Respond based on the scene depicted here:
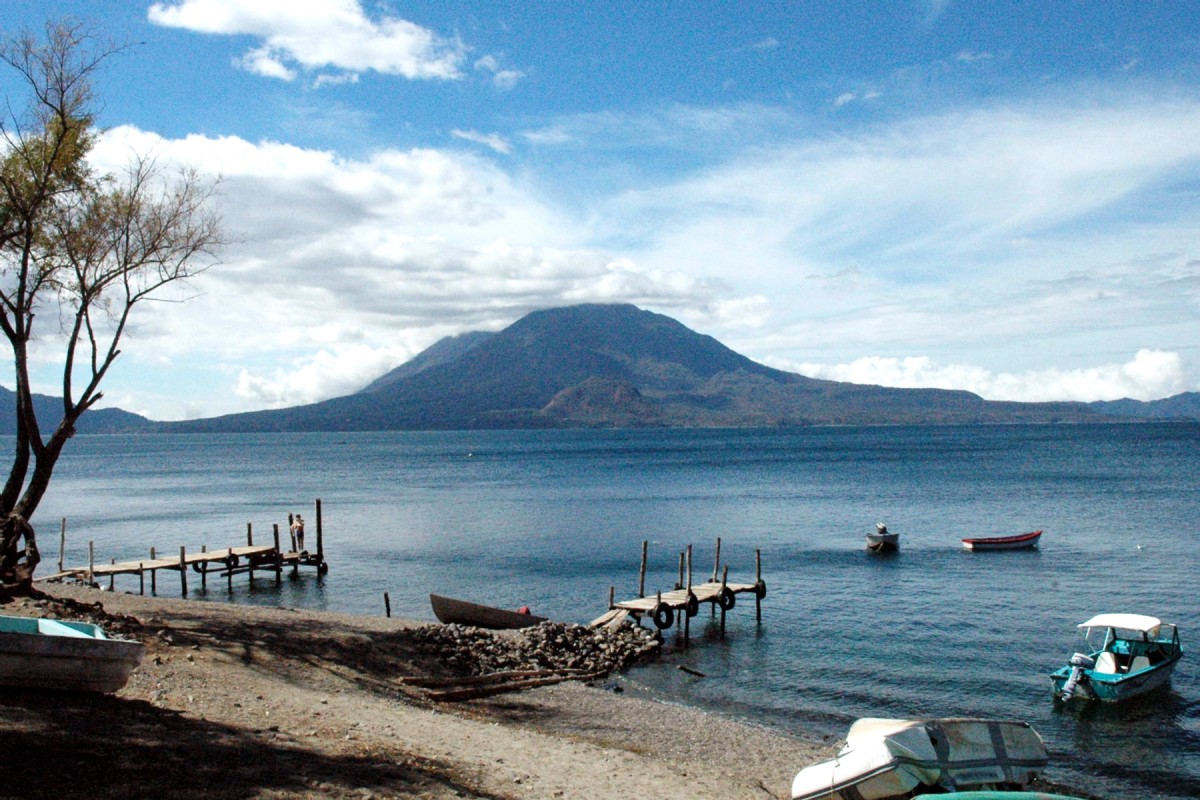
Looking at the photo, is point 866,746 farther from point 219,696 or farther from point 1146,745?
point 219,696

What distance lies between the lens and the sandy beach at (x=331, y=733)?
37.0 ft

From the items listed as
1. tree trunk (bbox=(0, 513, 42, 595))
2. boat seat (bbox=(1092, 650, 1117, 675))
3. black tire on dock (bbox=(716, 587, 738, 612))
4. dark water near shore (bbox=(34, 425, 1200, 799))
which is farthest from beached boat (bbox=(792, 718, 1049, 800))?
black tire on dock (bbox=(716, 587, 738, 612))

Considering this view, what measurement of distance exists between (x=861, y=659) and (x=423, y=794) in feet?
68.6

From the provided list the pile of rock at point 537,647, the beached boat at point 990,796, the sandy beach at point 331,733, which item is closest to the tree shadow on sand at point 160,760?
the sandy beach at point 331,733

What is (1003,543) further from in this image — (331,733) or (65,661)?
(65,661)

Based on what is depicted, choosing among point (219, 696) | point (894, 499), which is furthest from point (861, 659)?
point (894, 499)

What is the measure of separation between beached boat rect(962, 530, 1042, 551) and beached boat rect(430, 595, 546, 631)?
106 feet

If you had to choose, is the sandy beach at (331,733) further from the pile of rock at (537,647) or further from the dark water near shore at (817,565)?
the dark water near shore at (817,565)

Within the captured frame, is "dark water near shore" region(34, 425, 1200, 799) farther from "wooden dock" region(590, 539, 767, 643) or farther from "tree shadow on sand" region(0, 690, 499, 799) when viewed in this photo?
"tree shadow on sand" region(0, 690, 499, 799)

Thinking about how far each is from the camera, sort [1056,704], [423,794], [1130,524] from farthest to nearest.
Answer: [1130,524] → [1056,704] → [423,794]

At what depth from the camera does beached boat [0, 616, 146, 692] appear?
1252 cm

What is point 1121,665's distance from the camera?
2609 centimetres

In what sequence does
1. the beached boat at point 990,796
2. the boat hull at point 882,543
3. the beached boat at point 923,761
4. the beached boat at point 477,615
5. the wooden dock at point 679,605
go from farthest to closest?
the boat hull at point 882,543 → the wooden dock at point 679,605 → the beached boat at point 477,615 → the beached boat at point 923,761 → the beached boat at point 990,796

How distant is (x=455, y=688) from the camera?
22328 millimetres
